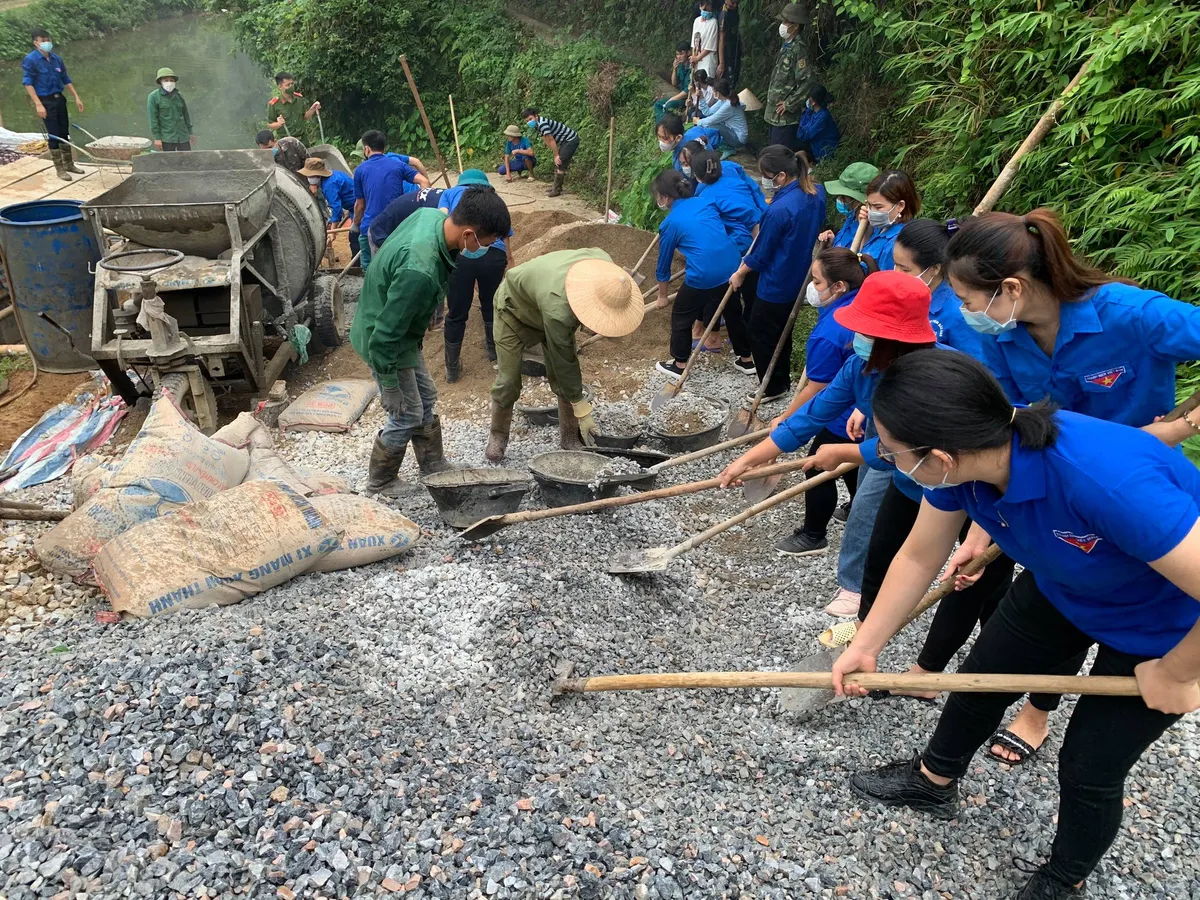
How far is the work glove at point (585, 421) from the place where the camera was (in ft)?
17.1

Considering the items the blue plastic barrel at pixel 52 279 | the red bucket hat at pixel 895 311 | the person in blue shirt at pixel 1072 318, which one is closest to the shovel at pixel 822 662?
the person in blue shirt at pixel 1072 318

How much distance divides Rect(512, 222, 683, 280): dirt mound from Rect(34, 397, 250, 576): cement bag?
13.7 feet

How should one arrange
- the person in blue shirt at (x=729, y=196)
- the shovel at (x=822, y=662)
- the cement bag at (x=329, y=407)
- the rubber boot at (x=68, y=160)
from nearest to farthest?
the shovel at (x=822, y=662), the cement bag at (x=329, y=407), the person in blue shirt at (x=729, y=196), the rubber boot at (x=68, y=160)

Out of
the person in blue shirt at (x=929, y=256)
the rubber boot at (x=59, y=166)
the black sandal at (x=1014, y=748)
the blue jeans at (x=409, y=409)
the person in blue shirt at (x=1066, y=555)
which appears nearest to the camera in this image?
the person in blue shirt at (x=1066, y=555)

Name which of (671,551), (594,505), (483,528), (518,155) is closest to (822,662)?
(671,551)

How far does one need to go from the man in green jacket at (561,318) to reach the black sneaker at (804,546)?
4.96 ft

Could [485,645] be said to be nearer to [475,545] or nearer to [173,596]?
[475,545]

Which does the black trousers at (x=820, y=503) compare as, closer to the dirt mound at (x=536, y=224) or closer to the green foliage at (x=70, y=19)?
the dirt mound at (x=536, y=224)

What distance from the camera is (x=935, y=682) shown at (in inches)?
88.4

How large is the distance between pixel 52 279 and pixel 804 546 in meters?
5.79

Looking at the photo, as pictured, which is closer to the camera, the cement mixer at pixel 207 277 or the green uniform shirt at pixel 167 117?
the cement mixer at pixel 207 277

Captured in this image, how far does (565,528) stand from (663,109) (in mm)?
7574

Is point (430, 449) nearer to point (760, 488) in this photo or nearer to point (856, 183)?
point (760, 488)

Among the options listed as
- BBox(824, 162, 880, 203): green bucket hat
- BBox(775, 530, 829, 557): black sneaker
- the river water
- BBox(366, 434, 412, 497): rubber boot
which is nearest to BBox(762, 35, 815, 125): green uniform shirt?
BBox(824, 162, 880, 203): green bucket hat
